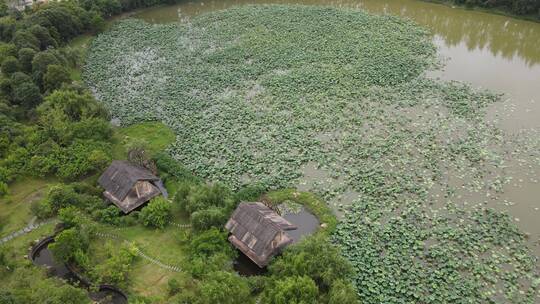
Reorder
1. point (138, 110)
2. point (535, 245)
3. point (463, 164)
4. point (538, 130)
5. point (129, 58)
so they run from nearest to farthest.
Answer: point (535, 245) < point (463, 164) < point (538, 130) < point (138, 110) < point (129, 58)

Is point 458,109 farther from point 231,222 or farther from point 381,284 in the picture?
point 231,222

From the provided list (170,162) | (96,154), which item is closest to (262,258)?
(170,162)

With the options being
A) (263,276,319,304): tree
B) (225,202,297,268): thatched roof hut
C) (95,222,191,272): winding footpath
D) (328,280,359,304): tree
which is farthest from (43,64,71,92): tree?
(328,280,359,304): tree

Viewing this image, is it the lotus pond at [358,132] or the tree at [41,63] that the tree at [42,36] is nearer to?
the lotus pond at [358,132]

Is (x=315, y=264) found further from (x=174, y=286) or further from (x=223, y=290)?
(x=174, y=286)

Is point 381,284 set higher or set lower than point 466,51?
lower

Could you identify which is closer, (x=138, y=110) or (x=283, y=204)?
(x=283, y=204)

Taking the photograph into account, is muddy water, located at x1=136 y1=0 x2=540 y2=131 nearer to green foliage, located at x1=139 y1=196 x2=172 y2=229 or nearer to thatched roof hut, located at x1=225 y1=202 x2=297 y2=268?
thatched roof hut, located at x1=225 y1=202 x2=297 y2=268
